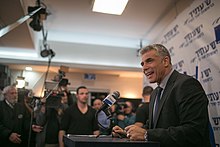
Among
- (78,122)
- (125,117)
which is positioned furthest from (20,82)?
(125,117)

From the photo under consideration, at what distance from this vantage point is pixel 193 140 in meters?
1.23

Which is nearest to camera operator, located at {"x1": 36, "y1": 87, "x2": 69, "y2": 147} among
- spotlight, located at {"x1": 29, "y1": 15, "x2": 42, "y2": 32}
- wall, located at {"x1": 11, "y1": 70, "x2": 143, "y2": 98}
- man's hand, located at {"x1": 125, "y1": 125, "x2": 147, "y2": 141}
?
spotlight, located at {"x1": 29, "y1": 15, "x2": 42, "y2": 32}

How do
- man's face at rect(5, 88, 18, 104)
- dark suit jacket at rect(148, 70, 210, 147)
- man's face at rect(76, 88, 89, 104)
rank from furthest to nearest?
1. man's face at rect(76, 88, 89, 104)
2. man's face at rect(5, 88, 18, 104)
3. dark suit jacket at rect(148, 70, 210, 147)

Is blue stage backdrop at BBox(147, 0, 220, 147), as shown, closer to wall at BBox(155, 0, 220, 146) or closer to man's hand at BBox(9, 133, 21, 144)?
wall at BBox(155, 0, 220, 146)

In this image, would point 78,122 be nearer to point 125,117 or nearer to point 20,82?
point 20,82

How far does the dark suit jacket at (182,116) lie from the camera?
1.20 m

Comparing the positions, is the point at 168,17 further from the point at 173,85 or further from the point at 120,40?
the point at 173,85

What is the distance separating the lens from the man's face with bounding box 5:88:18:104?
2.69 metres

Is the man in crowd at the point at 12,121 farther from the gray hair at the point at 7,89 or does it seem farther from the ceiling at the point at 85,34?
the ceiling at the point at 85,34

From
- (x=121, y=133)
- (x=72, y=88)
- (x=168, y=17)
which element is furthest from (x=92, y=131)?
(x=72, y=88)

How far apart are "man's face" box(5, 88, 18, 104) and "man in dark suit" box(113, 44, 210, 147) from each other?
5.57ft

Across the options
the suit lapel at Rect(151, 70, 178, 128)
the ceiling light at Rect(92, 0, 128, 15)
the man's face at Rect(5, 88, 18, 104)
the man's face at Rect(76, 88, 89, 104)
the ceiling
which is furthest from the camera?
the ceiling

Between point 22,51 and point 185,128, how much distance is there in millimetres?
4637

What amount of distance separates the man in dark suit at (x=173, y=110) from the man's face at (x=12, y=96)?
170cm
